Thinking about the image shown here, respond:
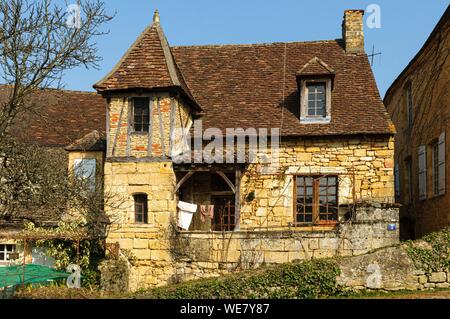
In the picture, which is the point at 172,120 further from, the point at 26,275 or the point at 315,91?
the point at 26,275

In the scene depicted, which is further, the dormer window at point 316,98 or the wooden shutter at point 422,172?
the wooden shutter at point 422,172

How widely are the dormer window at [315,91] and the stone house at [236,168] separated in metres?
0.03

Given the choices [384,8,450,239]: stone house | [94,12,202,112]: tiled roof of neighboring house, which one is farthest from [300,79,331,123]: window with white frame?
[94,12,202,112]: tiled roof of neighboring house

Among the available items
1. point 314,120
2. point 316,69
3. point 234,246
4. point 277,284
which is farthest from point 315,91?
point 277,284

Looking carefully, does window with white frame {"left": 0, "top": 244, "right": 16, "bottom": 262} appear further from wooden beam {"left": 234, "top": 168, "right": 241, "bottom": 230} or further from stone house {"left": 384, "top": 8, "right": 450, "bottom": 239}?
stone house {"left": 384, "top": 8, "right": 450, "bottom": 239}

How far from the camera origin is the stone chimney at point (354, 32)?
20.8 m

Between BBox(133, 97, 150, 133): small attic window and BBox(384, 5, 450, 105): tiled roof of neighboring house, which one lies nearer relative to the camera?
BBox(384, 5, 450, 105): tiled roof of neighboring house

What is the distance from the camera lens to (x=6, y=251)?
18766 mm

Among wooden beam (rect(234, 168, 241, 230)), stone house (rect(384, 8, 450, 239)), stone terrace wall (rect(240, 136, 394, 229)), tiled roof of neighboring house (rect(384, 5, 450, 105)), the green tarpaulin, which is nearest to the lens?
the green tarpaulin

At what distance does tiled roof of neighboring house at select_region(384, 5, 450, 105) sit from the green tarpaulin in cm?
1234

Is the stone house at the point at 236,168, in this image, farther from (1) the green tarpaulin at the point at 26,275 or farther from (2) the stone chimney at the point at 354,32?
(1) the green tarpaulin at the point at 26,275

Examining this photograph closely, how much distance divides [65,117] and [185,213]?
8531mm

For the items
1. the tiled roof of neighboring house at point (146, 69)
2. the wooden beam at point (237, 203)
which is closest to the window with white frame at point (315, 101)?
the wooden beam at point (237, 203)

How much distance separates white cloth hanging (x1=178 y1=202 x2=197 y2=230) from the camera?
1742cm
